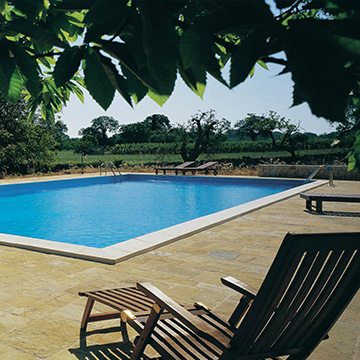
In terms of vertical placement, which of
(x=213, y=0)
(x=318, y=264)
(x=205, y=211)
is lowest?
(x=205, y=211)

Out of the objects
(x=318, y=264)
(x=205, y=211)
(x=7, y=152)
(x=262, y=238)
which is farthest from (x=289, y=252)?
(x=7, y=152)

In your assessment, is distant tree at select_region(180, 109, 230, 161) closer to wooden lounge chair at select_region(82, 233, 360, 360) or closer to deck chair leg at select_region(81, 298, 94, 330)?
deck chair leg at select_region(81, 298, 94, 330)

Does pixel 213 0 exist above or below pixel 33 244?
above

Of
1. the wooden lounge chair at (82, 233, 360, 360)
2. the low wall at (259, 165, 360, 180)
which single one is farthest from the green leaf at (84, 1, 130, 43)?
the low wall at (259, 165, 360, 180)

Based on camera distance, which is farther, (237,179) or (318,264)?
(237,179)

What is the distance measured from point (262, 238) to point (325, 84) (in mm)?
5567

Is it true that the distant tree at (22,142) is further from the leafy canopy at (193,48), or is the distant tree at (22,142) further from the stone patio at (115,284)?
the leafy canopy at (193,48)

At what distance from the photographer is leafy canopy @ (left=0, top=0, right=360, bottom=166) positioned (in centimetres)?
51

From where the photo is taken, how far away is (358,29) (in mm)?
532

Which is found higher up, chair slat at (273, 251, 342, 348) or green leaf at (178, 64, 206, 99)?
green leaf at (178, 64, 206, 99)

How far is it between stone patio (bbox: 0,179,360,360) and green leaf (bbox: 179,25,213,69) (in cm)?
255

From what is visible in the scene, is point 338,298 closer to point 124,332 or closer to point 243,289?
point 243,289

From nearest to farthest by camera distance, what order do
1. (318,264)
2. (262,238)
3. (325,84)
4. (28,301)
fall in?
(325,84) < (318,264) < (28,301) < (262,238)

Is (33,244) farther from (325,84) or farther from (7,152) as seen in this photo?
(7,152)
